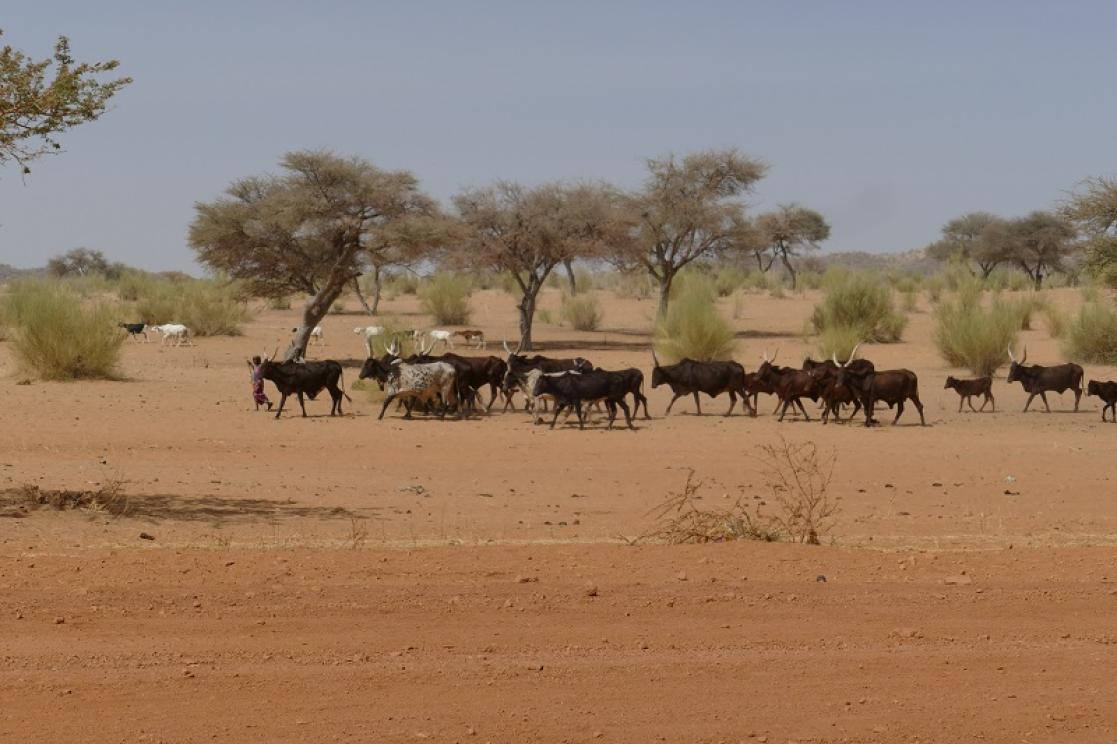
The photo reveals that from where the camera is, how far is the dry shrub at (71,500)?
1320 cm

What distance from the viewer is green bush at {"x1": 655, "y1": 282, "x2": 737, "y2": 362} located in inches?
1316

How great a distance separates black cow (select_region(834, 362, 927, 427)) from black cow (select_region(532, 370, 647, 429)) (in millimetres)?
3637

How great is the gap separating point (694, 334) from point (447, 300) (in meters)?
19.7

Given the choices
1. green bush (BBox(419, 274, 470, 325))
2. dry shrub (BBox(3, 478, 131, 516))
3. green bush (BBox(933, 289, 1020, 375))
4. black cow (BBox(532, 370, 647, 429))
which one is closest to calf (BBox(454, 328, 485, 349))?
green bush (BBox(419, 274, 470, 325))

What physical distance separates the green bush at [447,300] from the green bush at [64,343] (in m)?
22.4

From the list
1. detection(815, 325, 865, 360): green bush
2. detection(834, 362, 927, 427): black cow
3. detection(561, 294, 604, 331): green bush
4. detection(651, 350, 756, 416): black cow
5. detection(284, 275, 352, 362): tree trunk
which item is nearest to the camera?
detection(834, 362, 927, 427): black cow

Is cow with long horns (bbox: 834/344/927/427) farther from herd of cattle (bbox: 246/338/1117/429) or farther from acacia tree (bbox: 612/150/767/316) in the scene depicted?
acacia tree (bbox: 612/150/767/316)

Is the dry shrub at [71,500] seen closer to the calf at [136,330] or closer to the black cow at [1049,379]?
the black cow at [1049,379]

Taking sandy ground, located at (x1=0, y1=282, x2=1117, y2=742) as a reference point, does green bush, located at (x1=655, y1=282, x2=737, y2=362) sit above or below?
above

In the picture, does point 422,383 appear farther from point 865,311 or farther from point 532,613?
point 865,311

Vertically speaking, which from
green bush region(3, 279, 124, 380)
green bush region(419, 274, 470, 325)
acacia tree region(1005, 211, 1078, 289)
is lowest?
green bush region(3, 279, 124, 380)

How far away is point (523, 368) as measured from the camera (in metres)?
25.6

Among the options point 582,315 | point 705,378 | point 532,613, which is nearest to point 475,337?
point 582,315

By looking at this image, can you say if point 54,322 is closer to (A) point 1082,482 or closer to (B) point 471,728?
(A) point 1082,482
